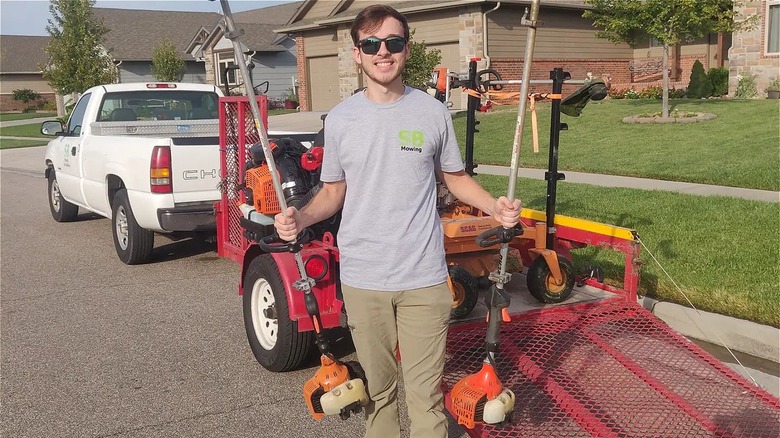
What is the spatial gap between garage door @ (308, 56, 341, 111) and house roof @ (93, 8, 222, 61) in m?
18.1

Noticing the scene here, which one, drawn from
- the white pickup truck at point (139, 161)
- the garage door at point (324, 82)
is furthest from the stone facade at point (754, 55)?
the garage door at point (324, 82)

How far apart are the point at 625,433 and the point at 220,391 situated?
2.50 metres

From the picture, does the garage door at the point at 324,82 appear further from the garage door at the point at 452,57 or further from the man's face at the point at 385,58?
the man's face at the point at 385,58

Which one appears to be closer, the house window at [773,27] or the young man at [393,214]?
the young man at [393,214]

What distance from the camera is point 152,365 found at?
549 centimetres

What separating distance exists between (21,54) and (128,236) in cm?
6974

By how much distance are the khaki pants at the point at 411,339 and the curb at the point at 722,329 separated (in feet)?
9.81

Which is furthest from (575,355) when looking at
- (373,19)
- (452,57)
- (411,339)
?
(452,57)

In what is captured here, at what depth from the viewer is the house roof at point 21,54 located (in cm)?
6750

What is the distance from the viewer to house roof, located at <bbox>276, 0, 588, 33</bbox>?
25094 millimetres

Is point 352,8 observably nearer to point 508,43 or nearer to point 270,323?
point 508,43

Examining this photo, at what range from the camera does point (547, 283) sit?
5.17 meters

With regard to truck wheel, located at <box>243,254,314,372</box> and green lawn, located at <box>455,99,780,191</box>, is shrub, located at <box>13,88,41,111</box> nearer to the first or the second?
green lawn, located at <box>455,99,780,191</box>

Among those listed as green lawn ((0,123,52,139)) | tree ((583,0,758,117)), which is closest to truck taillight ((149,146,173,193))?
tree ((583,0,758,117))
